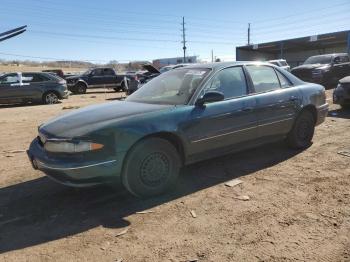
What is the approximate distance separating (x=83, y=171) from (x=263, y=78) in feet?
10.6

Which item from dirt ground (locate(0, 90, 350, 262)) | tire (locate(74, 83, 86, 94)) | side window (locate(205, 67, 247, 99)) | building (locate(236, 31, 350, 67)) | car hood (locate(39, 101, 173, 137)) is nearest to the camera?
dirt ground (locate(0, 90, 350, 262))

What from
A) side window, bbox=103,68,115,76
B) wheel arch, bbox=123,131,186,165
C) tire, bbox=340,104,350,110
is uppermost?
side window, bbox=103,68,115,76

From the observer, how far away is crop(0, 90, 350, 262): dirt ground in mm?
3502

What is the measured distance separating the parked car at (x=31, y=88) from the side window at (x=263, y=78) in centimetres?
1403

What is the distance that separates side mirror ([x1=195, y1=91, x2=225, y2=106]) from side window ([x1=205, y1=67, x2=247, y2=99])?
235 millimetres

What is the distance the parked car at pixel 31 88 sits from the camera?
17.8m

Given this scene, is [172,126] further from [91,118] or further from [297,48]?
[297,48]

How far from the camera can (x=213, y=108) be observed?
205 inches

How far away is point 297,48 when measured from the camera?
152 feet

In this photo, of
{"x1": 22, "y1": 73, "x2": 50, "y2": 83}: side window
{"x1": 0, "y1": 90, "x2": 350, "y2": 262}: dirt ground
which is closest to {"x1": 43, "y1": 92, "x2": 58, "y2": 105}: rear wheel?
{"x1": 22, "y1": 73, "x2": 50, "y2": 83}: side window

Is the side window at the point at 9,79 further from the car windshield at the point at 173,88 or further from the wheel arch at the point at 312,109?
the wheel arch at the point at 312,109

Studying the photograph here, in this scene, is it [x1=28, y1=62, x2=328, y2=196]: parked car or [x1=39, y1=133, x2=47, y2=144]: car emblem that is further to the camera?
[x1=39, y1=133, x2=47, y2=144]: car emblem

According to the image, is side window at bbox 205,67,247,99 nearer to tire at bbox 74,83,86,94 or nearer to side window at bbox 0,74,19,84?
side window at bbox 0,74,19,84

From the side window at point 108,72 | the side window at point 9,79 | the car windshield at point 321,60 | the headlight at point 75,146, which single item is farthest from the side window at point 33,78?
the headlight at point 75,146
